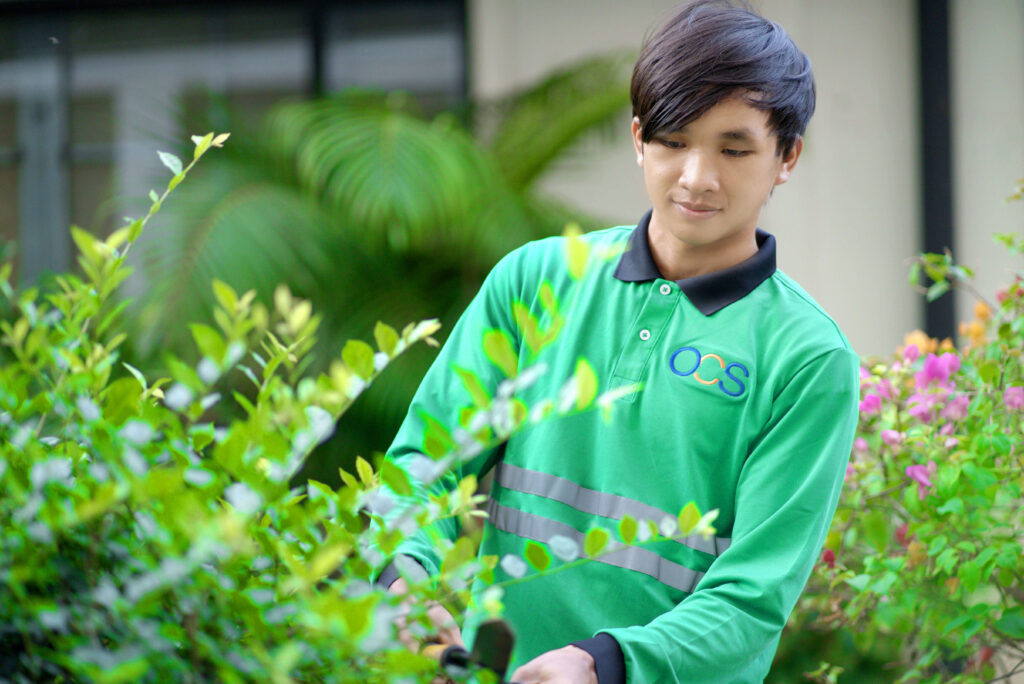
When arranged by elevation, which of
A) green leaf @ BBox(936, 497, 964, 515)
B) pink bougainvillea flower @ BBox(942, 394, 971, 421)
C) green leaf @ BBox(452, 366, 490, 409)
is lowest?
green leaf @ BBox(936, 497, 964, 515)

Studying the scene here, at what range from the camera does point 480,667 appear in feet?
2.38

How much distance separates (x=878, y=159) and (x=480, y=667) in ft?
14.2

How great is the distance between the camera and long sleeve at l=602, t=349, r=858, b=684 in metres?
1.08

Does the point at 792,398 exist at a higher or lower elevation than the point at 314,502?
lower

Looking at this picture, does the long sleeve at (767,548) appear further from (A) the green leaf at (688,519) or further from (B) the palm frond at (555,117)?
(B) the palm frond at (555,117)

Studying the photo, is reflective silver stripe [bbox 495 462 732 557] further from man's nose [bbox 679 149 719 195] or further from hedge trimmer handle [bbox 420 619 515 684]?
hedge trimmer handle [bbox 420 619 515 684]

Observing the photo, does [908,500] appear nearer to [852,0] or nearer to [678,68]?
[678,68]

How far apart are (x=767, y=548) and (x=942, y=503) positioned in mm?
868

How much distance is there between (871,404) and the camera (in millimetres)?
2115

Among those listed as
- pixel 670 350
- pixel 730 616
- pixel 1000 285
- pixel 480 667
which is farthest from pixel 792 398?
pixel 1000 285

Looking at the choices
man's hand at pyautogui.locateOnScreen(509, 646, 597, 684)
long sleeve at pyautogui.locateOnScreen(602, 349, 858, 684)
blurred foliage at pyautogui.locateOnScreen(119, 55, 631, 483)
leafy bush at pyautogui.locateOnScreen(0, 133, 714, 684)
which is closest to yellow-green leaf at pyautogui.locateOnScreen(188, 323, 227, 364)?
leafy bush at pyautogui.locateOnScreen(0, 133, 714, 684)

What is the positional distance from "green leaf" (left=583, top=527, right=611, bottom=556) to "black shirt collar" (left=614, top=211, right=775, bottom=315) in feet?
2.32

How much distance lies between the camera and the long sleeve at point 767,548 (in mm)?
1076

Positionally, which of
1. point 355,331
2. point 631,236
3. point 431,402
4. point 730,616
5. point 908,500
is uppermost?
point 631,236
